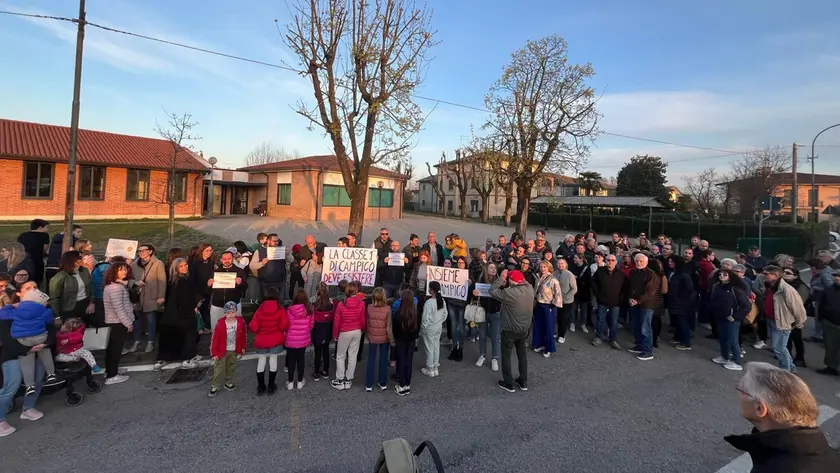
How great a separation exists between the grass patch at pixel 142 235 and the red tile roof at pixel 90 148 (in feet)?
14.2

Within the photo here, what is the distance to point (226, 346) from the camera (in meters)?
5.82

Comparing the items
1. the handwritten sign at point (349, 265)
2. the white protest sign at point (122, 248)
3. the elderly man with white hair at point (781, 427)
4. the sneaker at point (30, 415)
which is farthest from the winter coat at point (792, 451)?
the white protest sign at point (122, 248)

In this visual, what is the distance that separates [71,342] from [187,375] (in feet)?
5.28

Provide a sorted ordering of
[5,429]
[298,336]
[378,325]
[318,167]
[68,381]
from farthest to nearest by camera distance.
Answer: [318,167], [378,325], [298,336], [68,381], [5,429]

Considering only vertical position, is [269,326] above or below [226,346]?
above

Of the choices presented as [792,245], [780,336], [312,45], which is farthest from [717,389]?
[792,245]

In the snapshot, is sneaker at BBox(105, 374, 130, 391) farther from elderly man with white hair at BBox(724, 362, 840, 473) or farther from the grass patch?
the grass patch

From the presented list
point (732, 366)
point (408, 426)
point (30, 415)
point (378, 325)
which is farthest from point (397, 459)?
point (732, 366)

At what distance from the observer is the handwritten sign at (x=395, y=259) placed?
895 cm

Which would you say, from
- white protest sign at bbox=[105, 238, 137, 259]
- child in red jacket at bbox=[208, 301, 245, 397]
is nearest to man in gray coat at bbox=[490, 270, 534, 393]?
child in red jacket at bbox=[208, 301, 245, 397]

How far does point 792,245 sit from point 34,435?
99.8 ft

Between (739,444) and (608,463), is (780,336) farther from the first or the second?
(739,444)

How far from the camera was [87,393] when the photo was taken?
18.6 ft

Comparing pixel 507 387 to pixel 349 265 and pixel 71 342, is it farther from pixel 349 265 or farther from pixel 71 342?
pixel 71 342
